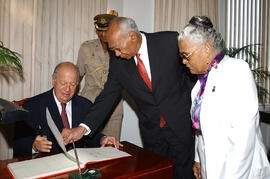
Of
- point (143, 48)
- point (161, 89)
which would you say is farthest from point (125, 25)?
point (161, 89)

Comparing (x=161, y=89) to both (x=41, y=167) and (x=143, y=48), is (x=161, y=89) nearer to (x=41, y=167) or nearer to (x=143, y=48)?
(x=143, y=48)

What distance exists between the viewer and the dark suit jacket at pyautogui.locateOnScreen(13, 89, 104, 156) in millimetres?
2217

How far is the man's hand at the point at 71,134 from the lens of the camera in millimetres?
1989

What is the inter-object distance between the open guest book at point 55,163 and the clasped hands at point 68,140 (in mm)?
162

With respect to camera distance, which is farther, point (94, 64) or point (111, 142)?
point (94, 64)

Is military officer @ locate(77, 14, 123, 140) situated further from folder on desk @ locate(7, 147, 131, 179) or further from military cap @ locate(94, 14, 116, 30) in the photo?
folder on desk @ locate(7, 147, 131, 179)

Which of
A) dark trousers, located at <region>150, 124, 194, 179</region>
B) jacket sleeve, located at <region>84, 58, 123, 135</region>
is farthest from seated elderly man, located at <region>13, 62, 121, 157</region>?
dark trousers, located at <region>150, 124, 194, 179</region>

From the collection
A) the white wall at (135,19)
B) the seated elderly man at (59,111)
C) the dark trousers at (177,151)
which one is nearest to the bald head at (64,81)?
the seated elderly man at (59,111)

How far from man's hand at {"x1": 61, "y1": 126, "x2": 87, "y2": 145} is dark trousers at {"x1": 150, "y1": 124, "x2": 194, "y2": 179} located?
27.3 inches

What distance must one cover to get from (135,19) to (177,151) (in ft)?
8.48

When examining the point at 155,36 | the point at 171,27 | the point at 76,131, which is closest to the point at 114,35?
the point at 155,36

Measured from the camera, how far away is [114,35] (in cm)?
200

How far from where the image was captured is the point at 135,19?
13.9 feet

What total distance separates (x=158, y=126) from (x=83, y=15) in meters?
2.32
